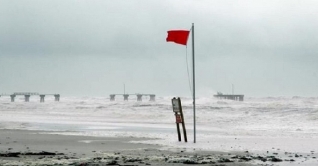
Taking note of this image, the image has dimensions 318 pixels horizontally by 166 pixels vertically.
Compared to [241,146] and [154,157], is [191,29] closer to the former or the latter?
[241,146]

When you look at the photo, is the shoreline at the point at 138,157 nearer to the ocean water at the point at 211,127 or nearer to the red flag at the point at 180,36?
the ocean water at the point at 211,127

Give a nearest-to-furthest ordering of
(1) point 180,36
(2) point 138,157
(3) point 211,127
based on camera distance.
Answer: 1. (2) point 138,157
2. (1) point 180,36
3. (3) point 211,127

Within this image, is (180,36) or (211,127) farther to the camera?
(211,127)

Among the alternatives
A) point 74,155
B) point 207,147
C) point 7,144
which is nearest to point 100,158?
point 74,155

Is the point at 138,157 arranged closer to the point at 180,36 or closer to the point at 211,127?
the point at 180,36

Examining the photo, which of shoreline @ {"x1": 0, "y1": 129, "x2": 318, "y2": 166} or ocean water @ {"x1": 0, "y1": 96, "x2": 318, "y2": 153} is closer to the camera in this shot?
shoreline @ {"x1": 0, "y1": 129, "x2": 318, "y2": 166}

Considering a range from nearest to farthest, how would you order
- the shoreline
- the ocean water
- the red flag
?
the shoreline → the ocean water → the red flag

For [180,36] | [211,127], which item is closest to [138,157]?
[180,36]

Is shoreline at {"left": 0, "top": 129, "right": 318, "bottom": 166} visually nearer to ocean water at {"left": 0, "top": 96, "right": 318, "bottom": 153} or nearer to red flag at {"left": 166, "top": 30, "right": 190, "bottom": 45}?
ocean water at {"left": 0, "top": 96, "right": 318, "bottom": 153}

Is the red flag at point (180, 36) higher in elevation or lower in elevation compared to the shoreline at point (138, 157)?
higher

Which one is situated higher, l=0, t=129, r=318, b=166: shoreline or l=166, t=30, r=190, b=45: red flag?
l=166, t=30, r=190, b=45: red flag

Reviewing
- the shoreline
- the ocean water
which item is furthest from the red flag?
the shoreline

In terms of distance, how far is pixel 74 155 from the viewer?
12930mm

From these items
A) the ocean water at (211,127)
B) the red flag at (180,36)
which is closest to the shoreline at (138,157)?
the ocean water at (211,127)
